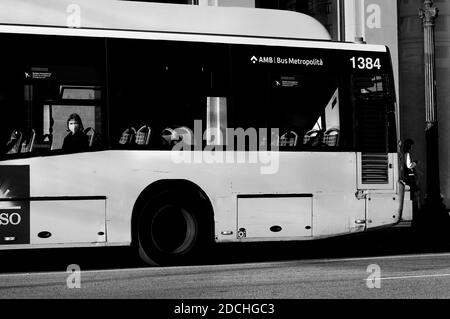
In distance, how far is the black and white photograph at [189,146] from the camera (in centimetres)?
1239

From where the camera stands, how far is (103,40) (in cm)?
1297

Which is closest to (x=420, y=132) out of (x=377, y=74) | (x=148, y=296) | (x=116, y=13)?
(x=377, y=74)

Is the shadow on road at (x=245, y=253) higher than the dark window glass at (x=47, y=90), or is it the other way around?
the dark window glass at (x=47, y=90)

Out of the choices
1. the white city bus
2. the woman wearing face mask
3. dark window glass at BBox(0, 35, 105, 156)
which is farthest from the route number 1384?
the woman wearing face mask

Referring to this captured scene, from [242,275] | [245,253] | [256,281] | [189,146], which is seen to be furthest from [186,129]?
[245,253]

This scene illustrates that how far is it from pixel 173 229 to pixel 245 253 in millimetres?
2693

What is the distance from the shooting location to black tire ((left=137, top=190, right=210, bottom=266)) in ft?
43.2

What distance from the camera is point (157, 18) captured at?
44.1ft

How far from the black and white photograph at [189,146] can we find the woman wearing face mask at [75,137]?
0.02m

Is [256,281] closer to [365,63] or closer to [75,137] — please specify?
[75,137]

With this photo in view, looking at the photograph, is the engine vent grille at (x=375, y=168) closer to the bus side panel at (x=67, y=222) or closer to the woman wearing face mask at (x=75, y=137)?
the bus side panel at (x=67, y=222)

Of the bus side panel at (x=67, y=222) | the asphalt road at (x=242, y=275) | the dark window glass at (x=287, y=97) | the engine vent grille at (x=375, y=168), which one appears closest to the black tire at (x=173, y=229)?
the asphalt road at (x=242, y=275)

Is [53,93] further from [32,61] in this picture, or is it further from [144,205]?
[144,205]

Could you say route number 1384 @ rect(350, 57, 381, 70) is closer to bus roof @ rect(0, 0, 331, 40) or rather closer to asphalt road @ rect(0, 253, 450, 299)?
bus roof @ rect(0, 0, 331, 40)
